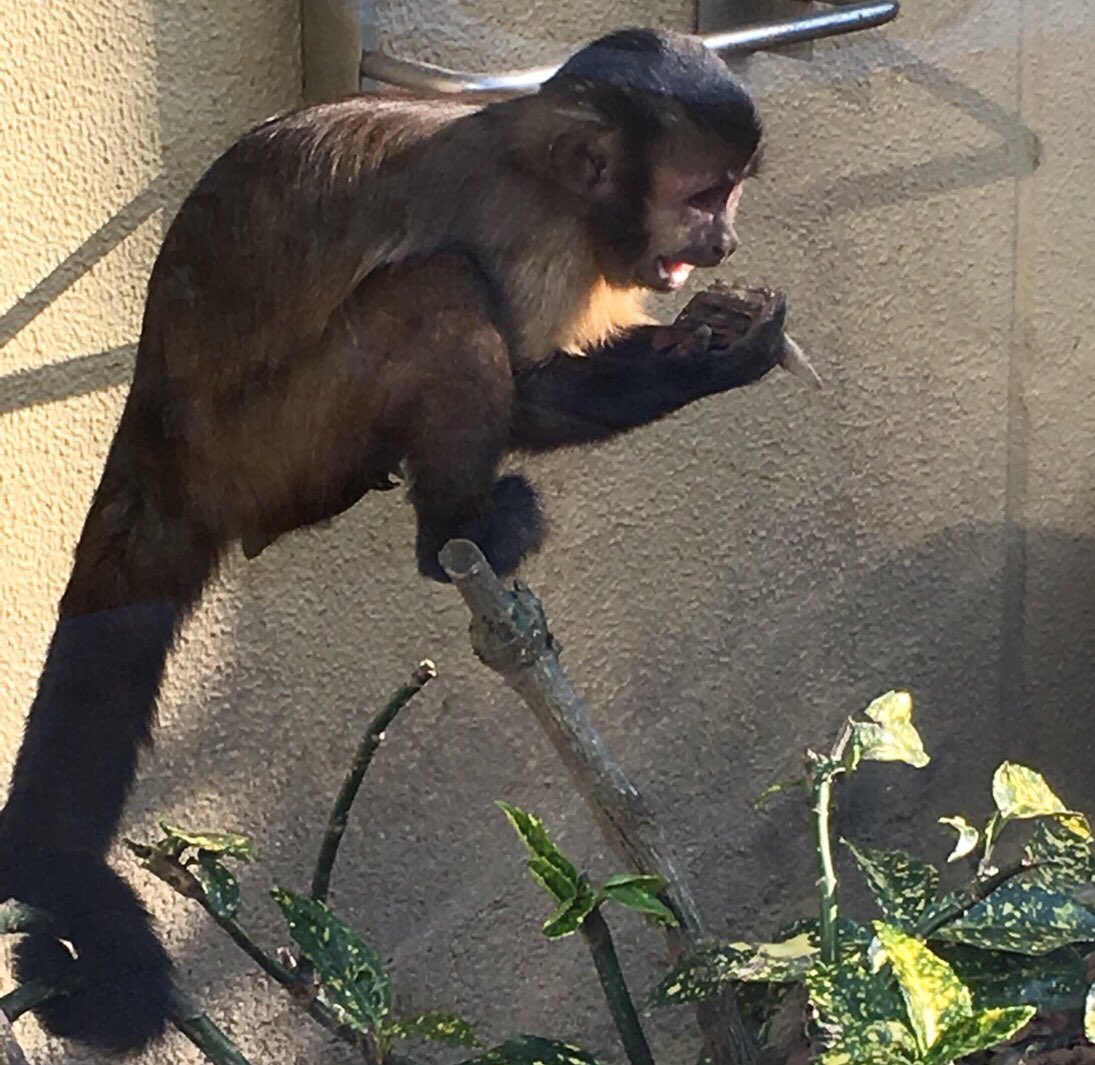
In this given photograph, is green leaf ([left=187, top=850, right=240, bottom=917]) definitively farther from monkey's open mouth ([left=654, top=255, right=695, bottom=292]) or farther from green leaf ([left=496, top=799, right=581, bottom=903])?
monkey's open mouth ([left=654, top=255, right=695, bottom=292])

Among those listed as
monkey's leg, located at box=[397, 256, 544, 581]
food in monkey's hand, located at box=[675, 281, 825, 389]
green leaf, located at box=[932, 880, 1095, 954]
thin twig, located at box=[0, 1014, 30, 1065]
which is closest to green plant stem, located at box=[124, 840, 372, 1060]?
thin twig, located at box=[0, 1014, 30, 1065]

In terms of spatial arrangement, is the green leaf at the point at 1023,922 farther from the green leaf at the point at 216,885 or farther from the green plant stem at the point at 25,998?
the green plant stem at the point at 25,998

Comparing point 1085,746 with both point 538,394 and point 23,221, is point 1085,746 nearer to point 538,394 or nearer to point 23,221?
point 538,394

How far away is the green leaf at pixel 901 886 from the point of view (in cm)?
109

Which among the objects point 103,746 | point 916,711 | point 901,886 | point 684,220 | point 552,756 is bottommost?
point 916,711

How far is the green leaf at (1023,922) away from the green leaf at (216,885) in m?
0.46

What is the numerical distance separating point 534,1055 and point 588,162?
0.57 metres

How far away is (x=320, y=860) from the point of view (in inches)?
40.8

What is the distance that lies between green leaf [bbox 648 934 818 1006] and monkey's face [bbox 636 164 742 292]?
439 millimetres

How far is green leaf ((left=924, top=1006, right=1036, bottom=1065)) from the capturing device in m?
0.84

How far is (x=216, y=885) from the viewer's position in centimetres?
99

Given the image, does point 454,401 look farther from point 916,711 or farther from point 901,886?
point 916,711

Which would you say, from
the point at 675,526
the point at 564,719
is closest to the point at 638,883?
the point at 564,719

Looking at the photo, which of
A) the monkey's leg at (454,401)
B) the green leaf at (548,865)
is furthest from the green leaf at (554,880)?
the monkey's leg at (454,401)
